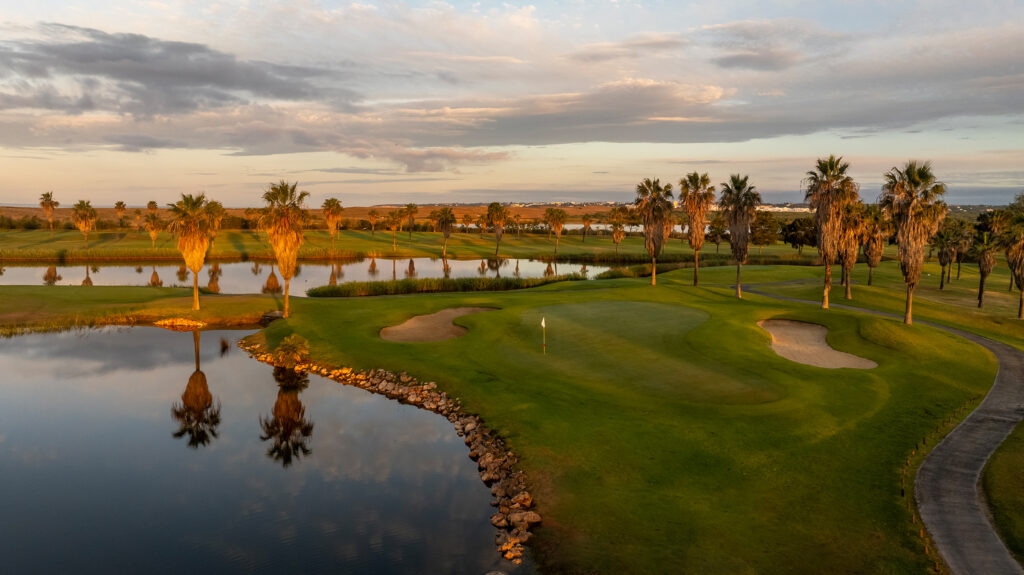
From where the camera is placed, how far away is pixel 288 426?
26.0 m

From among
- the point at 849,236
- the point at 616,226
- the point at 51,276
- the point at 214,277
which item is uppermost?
the point at 616,226

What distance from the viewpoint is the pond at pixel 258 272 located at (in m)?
75.8

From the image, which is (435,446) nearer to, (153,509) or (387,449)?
(387,449)

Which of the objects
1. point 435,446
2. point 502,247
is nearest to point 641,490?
point 435,446

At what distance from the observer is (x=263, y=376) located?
3362 centimetres

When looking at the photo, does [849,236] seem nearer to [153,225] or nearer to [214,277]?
[214,277]

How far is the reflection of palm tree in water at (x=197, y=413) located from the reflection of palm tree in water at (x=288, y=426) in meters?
2.36

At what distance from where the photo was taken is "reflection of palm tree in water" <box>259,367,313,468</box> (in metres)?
23.1

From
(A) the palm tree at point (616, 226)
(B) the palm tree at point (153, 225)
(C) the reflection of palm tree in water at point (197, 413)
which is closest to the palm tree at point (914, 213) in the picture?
(C) the reflection of palm tree in water at point (197, 413)

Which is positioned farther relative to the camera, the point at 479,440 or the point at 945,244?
the point at 945,244

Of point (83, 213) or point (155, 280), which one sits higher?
point (83, 213)

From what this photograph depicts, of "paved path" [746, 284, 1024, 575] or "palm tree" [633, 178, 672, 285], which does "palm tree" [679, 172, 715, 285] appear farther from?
"paved path" [746, 284, 1024, 575]

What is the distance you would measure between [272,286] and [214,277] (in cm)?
1443

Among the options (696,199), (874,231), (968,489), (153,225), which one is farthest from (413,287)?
(153,225)
